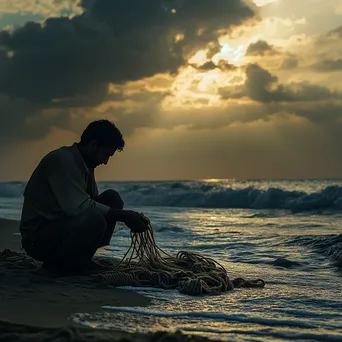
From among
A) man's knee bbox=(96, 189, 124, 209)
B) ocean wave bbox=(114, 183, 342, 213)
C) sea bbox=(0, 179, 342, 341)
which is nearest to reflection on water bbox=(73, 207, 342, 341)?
sea bbox=(0, 179, 342, 341)

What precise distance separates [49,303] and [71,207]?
0.86 metres

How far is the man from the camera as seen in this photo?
4781 millimetres

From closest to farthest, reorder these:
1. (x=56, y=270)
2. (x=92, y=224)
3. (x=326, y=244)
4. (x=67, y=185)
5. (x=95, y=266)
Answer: (x=67, y=185)
(x=92, y=224)
(x=56, y=270)
(x=95, y=266)
(x=326, y=244)

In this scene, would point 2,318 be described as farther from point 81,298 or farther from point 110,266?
point 110,266

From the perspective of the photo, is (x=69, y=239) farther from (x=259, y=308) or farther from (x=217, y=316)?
(x=259, y=308)

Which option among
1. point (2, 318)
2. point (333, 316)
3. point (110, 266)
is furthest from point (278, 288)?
point (2, 318)

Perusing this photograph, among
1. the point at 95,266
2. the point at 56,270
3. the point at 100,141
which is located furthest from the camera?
the point at 95,266

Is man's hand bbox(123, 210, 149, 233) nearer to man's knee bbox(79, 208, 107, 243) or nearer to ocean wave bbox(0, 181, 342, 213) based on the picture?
man's knee bbox(79, 208, 107, 243)

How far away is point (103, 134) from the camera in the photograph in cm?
496

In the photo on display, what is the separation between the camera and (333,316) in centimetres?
431

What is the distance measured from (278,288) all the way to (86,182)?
7.04ft

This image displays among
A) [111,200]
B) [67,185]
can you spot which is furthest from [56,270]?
[67,185]

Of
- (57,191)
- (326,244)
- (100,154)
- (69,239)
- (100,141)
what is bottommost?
(326,244)

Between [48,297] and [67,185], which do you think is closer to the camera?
[48,297]
